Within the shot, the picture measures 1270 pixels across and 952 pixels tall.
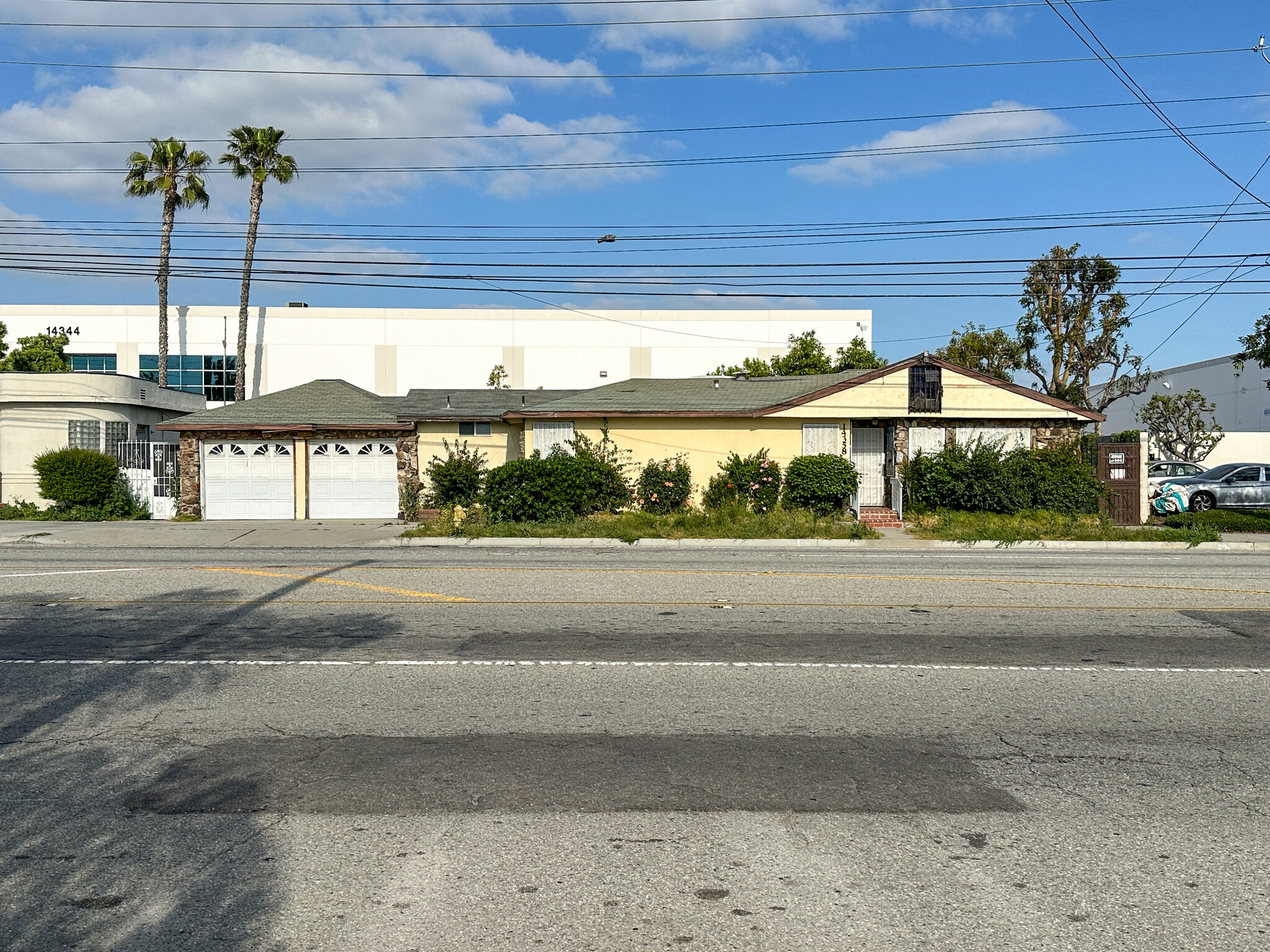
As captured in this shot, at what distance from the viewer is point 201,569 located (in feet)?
53.0

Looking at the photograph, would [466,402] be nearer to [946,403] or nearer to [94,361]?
[946,403]

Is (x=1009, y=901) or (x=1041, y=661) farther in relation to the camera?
(x=1041, y=661)

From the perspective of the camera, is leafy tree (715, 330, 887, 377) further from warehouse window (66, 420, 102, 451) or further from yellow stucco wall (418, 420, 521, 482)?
warehouse window (66, 420, 102, 451)

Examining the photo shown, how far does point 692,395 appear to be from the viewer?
29141mm

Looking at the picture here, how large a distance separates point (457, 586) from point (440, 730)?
7130 mm

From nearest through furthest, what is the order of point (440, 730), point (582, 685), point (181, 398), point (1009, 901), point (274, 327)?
point (1009, 901), point (440, 730), point (582, 685), point (181, 398), point (274, 327)

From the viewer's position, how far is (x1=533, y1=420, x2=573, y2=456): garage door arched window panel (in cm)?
2777

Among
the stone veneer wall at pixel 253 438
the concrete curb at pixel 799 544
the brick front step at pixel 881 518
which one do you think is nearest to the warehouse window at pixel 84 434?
the stone veneer wall at pixel 253 438

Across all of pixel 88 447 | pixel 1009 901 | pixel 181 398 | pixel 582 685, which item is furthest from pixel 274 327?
pixel 1009 901

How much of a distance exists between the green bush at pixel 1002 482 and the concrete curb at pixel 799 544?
3413 mm

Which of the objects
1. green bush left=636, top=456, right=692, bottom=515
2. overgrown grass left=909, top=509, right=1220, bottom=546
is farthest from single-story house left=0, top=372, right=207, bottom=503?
overgrown grass left=909, top=509, right=1220, bottom=546

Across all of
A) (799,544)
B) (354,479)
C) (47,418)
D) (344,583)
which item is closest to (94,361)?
(47,418)

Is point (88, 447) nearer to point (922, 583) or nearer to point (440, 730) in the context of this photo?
point (922, 583)

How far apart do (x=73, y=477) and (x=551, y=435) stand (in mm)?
13497
